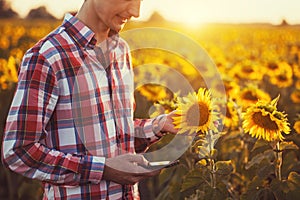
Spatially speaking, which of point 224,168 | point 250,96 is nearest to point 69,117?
point 224,168

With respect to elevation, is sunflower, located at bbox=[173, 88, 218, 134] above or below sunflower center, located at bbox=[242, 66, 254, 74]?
below

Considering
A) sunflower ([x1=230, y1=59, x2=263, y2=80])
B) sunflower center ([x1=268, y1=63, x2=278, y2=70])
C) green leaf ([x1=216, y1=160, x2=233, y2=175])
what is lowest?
green leaf ([x1=216, y1=160, x2=233, y2=175])

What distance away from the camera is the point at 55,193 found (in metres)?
1.98

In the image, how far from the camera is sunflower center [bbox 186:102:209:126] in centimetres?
222

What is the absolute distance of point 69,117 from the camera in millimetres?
1882

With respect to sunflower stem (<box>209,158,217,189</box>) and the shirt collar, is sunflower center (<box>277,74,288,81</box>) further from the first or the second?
the shirt collar

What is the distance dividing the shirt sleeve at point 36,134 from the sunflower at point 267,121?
81 centimetres

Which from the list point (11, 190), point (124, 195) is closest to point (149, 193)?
point (11, 190)

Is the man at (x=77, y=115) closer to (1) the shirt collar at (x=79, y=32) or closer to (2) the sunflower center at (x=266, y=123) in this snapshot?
(1) the shirt collar at (x=79, y=32)

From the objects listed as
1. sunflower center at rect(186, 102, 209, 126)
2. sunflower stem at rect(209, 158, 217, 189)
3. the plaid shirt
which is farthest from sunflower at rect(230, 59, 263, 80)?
the plaid shirt

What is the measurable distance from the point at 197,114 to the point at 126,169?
0.48 metres

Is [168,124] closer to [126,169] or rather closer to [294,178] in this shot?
[126,169]

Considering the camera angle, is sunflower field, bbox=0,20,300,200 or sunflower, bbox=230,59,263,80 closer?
sunflower field, bbox=0,20,300,200

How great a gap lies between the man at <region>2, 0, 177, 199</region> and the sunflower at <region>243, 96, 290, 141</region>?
62 cm
